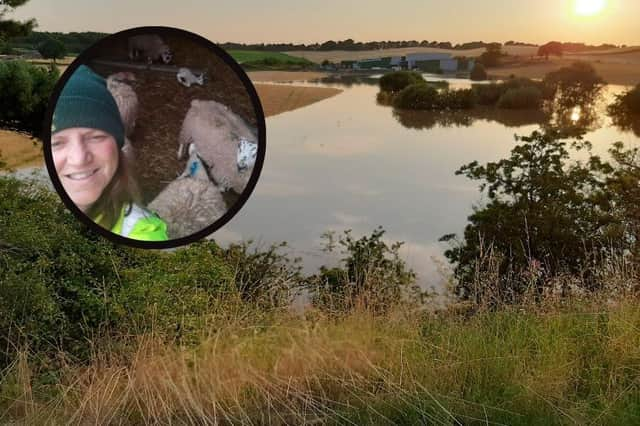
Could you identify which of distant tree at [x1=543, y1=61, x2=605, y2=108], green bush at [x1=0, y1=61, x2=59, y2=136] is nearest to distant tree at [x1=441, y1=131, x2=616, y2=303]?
green bush at [x1=0, y1=61, x2=59, y2=136]

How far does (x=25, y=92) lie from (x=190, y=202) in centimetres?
753

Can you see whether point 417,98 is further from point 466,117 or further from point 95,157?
point 95,157

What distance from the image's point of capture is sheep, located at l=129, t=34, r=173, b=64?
1432 mm

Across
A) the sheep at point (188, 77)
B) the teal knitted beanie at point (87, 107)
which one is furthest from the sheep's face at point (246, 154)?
the teal knitted beanie at point (87, 107)

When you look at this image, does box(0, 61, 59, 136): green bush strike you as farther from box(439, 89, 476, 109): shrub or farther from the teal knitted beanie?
box(439, 89, 476, 109): shrub

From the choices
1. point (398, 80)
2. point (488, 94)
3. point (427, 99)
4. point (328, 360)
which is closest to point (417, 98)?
point (427, 99)

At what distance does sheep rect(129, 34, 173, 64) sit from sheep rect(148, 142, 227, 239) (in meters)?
0.23

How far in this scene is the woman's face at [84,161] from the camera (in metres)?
1.38

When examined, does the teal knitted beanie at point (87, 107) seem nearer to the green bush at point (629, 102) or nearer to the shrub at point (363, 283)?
the shrub at point (363, 283)

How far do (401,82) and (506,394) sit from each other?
40426 millimetres

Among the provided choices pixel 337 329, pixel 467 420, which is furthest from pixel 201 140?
pixel 337 329

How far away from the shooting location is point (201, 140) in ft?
4.60

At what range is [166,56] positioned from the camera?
1.44m

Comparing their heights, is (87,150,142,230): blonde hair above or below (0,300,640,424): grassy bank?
above
